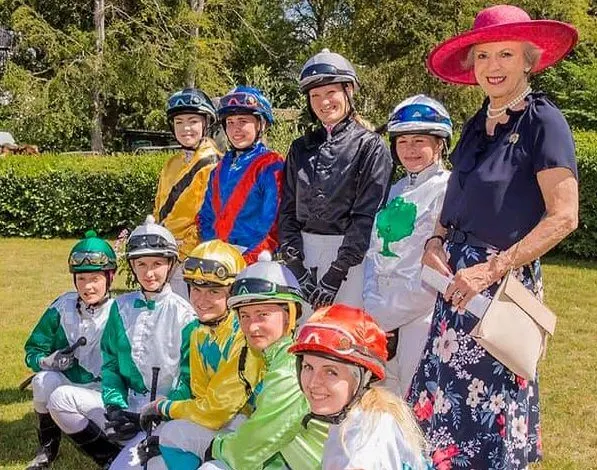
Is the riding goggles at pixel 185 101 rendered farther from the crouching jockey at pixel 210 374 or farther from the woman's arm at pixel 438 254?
the woman's arm at pixel 438 254

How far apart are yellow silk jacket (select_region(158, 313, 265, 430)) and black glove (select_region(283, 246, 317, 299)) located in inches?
20.4

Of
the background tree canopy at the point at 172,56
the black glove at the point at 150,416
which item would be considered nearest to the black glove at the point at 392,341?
the black glove at the point at 150,416

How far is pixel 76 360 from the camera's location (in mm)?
5098

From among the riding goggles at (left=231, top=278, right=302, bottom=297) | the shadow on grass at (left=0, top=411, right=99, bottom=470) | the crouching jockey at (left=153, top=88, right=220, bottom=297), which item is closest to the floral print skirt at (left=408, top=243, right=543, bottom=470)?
the riding goggles at (left=231, top=278, right=302, bottom=297)

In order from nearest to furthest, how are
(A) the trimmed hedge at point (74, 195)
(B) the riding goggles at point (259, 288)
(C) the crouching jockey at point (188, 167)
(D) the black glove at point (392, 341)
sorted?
(B) the riding goggles at point (259, 288), (D) the black glove at point (392, 341), (C) the crouching jockey at point (188, 167), (A) the trimmed hedge at point (74, 195)

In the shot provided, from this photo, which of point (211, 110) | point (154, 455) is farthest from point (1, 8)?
point (154, 455)

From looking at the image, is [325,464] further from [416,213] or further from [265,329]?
[416,213]

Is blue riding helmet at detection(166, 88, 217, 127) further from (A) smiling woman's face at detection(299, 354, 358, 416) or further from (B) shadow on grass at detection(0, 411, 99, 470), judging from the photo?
(A) smiling woman's face at detection(299, 354, 358, 416)

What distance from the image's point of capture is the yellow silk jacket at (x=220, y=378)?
143 inches

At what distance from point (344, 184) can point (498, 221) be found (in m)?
1.41

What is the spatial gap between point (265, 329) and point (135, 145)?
28887mm

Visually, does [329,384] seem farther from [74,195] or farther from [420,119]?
[74,195]

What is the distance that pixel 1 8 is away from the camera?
82.5 ft

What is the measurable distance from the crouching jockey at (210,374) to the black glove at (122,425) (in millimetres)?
257
